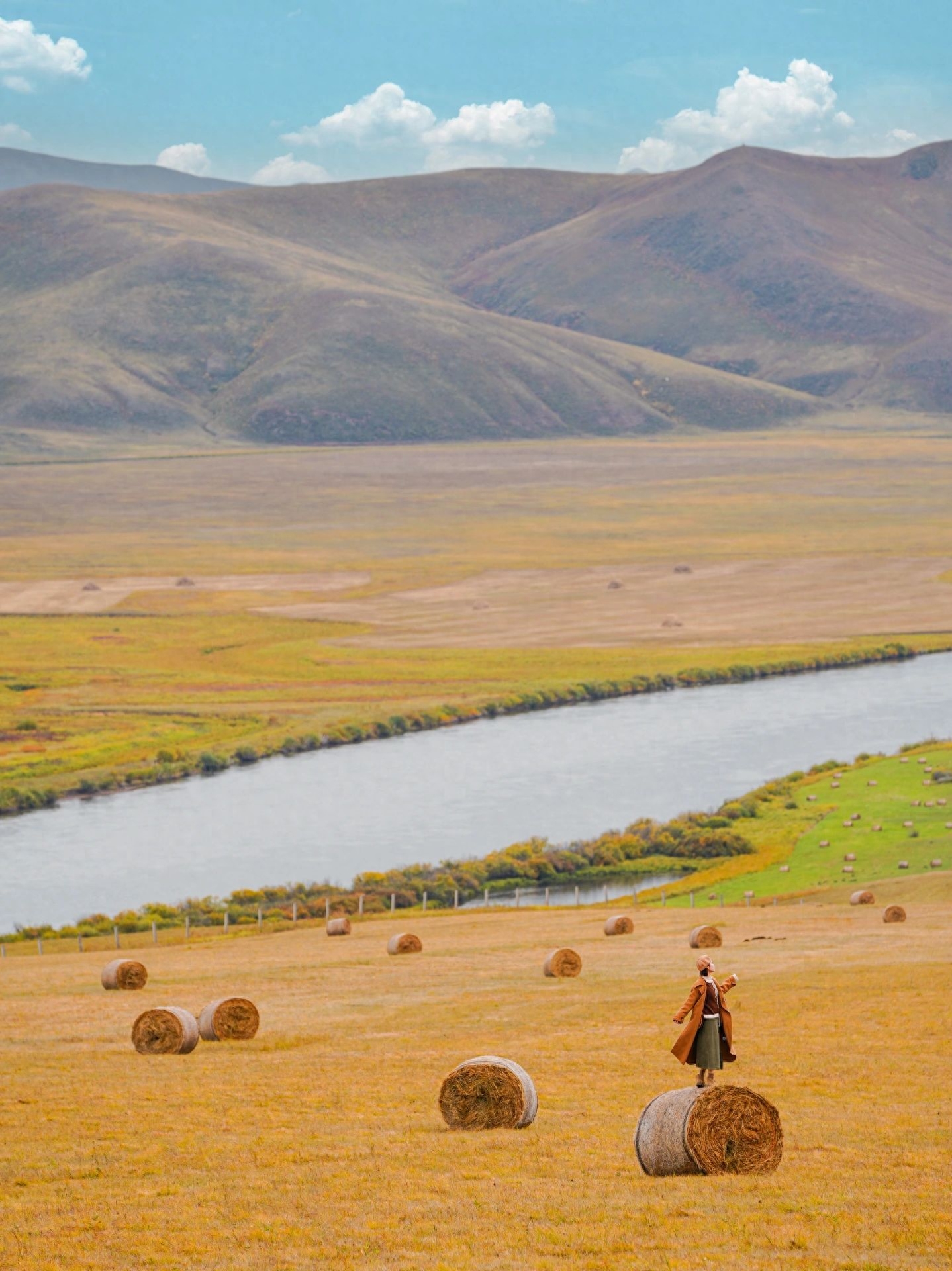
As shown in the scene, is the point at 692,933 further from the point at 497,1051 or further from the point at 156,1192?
the point at 156,1192

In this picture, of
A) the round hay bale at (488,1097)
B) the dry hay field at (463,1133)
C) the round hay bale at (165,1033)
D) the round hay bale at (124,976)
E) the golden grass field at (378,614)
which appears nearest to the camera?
the dry hay field at (463,1133)

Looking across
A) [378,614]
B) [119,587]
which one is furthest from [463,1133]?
[119,587]

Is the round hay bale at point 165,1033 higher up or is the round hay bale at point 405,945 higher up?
the round hay bale at point 165,1033

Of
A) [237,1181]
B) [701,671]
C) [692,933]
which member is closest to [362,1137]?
[237,1181]

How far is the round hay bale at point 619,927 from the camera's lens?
38.8 metres

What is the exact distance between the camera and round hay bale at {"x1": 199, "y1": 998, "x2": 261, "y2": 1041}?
24375 millimetres

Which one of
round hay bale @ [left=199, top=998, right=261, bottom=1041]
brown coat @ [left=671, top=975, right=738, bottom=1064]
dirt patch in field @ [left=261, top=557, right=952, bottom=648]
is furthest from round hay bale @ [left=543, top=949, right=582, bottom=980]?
dirt patch in field @ [left=261, top=557, right=952, bottom=648]

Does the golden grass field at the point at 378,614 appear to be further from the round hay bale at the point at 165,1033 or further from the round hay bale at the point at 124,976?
the round hay bale at the point at 165,1033

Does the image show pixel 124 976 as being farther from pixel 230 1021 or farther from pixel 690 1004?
pixel 690 1004

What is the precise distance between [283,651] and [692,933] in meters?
83.8

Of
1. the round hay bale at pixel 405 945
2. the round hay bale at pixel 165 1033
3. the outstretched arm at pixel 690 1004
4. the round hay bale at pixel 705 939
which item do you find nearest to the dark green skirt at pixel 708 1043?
the outstretched arm at pixel 690 1004

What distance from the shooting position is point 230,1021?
2441cm

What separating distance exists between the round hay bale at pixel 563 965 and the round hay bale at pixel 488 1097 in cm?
1325

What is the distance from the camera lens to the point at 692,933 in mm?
35312
